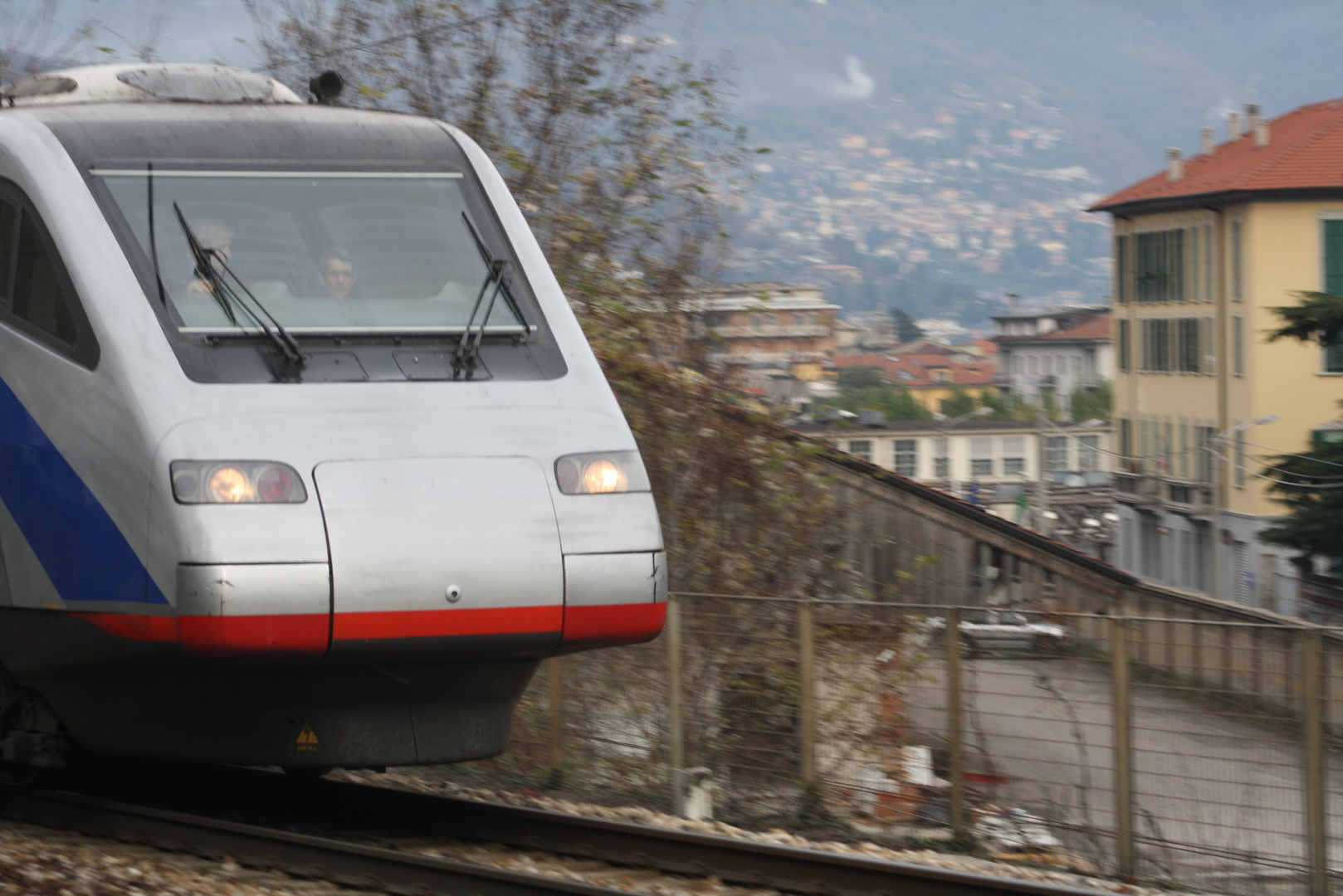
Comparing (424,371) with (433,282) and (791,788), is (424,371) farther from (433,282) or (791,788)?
(791,788)

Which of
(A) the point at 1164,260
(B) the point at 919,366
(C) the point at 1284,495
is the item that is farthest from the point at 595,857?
(B) the point at 919,366

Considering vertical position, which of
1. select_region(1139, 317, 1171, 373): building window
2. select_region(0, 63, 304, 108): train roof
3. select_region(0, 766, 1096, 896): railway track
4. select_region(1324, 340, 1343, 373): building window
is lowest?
select_region(0, 766, 1096, 896): railway track

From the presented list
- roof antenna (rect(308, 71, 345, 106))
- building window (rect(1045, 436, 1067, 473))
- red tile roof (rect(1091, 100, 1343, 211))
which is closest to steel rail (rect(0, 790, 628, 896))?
roof antenna (rect(308, 71, 345, 106))

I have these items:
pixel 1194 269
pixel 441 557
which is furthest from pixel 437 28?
pixel 1194 269

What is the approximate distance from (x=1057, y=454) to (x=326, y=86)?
148986 millimetres

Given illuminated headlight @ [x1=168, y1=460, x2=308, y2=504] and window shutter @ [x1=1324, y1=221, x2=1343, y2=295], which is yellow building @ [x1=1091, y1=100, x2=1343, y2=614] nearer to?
window shutter @ [x1=1324, y1=221, x2=1343, y2=295]

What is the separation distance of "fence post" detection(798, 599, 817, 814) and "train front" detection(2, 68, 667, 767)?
2431mm

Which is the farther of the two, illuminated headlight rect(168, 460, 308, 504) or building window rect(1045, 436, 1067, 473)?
building window rect(1045, 436, 1067, 473)

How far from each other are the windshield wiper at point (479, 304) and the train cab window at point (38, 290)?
140cm

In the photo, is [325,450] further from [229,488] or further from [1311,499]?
[1311,499]

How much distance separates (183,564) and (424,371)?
1.28 m

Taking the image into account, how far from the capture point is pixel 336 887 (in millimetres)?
5668

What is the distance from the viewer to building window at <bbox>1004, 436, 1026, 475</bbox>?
120 m

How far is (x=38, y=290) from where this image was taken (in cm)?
586
